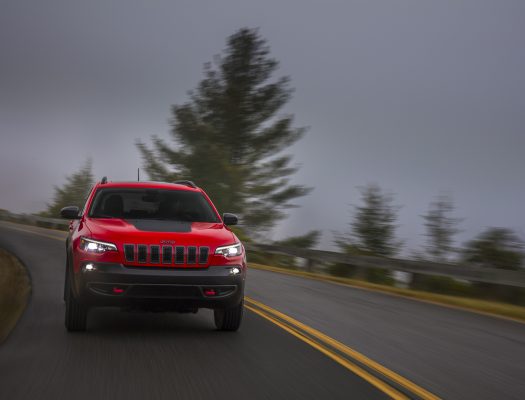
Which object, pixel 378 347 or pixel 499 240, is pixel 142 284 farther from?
pixel 499 240

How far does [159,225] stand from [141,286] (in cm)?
93

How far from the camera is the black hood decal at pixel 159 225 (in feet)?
24.8

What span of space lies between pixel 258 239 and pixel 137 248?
3371 cm

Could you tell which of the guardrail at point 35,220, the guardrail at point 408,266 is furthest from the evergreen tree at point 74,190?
the guardrail at point 408,266

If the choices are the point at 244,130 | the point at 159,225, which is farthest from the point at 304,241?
the point at 159,225

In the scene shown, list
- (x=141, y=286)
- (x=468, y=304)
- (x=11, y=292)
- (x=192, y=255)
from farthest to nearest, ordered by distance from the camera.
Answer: (x=468, y=304), (x=11, y=292), (x=192, y=255), (x=141, y=286)

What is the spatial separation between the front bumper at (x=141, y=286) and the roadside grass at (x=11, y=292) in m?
1.12

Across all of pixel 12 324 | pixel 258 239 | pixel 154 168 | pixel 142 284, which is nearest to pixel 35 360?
pixel 142 284

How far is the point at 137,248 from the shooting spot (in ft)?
23.5

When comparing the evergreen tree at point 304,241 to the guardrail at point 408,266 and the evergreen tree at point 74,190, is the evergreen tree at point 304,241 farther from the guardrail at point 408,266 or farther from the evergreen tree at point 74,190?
the evergreen tree at point 74,190

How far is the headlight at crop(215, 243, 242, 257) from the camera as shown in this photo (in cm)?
751

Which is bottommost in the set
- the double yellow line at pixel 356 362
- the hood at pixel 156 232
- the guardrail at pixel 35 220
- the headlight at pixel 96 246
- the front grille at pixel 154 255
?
the double yellow line at pixel 356 362

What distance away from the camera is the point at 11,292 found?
38.3 feet

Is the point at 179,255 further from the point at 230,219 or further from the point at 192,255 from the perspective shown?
the point at 230,219
